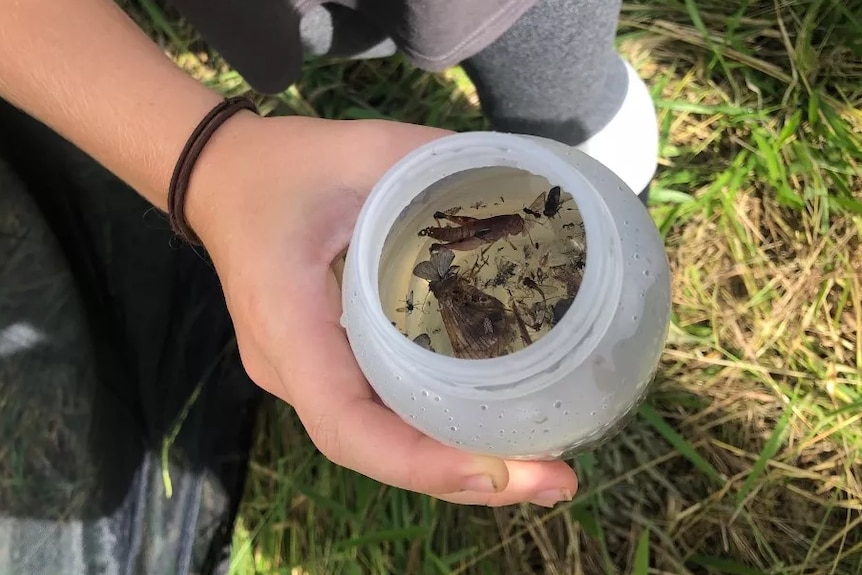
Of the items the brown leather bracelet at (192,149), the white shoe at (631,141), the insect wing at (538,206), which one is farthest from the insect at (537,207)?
the white shoe at (631,141)

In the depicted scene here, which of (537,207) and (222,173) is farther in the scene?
(222,173)

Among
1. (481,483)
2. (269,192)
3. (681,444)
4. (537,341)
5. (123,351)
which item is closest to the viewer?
(537,341)

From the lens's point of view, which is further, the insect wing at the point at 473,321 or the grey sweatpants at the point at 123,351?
the grey sweatpants at the point at 123,351

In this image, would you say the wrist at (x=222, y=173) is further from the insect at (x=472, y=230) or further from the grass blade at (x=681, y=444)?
the grass blade at (x=681, y=444)

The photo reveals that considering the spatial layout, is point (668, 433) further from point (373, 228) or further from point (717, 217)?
point (373, 228)

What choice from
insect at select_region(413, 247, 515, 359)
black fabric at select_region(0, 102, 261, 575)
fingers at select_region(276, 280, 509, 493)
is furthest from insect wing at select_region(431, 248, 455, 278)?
black fabric at select_region(0, 102, 261, 575)

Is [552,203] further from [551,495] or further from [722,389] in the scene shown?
[722,389]

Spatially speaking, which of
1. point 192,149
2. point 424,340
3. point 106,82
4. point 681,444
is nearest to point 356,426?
point 424,340
